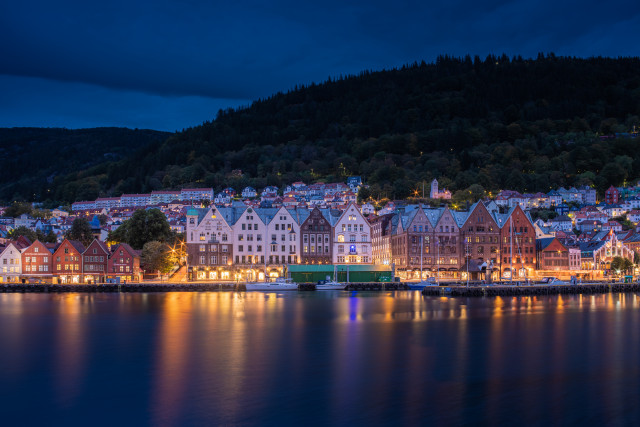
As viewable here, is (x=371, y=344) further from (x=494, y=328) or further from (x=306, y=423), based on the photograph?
(x=306, y=423)

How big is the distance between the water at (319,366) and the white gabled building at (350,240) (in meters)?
27.7

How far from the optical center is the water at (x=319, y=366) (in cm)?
2412

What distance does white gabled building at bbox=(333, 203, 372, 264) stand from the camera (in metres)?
85.1

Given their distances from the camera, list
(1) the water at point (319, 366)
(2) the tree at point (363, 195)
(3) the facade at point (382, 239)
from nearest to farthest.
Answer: (1) the water at point (319, 366), (3) the facade at point (382, 239), (2) the tree at point (363, 195)

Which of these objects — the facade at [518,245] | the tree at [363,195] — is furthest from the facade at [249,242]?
the tree at [363,195]

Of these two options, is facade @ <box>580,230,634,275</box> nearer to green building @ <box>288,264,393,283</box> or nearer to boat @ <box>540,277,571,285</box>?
boat @ <box>540,277,571,285</box>

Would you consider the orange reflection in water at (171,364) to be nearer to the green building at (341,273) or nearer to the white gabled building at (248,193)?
the green building at (341,273)

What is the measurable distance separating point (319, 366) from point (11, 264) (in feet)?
238

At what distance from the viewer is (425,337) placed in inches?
1598

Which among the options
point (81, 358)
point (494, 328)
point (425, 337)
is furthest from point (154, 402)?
point (494, 328)

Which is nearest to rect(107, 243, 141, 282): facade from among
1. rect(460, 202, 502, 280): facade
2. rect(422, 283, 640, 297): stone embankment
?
rect(422, 283, 640, 297): stone embankment

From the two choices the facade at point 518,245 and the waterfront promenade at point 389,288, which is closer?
the waterfront promenade at point 389,288

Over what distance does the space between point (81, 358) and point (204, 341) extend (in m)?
7.29

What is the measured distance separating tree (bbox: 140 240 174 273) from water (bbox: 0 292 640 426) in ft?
84.0
